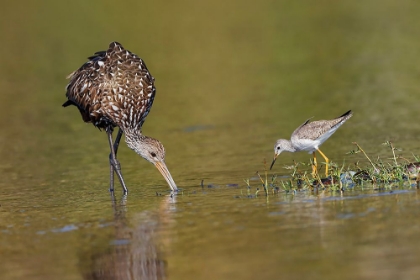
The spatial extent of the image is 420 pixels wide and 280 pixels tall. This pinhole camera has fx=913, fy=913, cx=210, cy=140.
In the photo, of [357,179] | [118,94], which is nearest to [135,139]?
[118,94]

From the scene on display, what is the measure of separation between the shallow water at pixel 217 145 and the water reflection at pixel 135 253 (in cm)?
3

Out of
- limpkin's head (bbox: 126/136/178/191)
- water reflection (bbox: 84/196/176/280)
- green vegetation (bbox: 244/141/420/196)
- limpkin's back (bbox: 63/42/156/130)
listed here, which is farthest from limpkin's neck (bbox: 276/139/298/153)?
water reflection (bbox: 84/196/176/280)

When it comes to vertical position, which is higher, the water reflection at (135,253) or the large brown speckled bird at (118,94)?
the large brown speckled bird at (118,94)

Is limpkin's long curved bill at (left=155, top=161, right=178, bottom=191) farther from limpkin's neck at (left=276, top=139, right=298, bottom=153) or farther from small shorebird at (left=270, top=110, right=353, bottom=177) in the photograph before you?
limpkin's neck at (left=276, top=139, right=298, bottom=153)

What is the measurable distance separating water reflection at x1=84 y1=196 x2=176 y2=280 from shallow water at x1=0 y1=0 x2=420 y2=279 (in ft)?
0.10

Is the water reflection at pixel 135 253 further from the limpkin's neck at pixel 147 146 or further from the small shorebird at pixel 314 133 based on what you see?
the small shorebird at pixel 314 133

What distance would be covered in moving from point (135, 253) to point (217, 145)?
7902mm

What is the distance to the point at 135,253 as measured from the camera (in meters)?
9.54

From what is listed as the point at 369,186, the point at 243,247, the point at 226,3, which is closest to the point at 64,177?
the point at 369,186

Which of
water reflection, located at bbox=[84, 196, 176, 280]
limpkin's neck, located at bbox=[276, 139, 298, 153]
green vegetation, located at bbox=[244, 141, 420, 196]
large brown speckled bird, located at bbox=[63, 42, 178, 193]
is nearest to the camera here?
water reflection, located at bbox=[84, 196, 176, 280]

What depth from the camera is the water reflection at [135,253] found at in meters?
8.84

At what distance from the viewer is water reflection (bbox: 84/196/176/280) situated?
8.84 meters

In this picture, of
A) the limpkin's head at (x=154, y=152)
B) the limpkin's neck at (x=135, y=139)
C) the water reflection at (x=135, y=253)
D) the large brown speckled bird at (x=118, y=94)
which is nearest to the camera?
the water reflection at (x=135, y=253)

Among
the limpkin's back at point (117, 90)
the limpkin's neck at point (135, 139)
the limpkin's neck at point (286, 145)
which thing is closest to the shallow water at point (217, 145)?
the limpkin's neck at point (286, 145)
